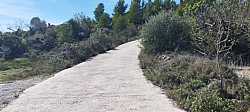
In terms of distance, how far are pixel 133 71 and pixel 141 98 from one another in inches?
295

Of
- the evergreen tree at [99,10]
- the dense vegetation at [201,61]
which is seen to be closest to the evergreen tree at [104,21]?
the evergreen tree at [99,10]

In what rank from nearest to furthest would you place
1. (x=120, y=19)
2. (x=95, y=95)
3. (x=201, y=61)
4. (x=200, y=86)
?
1. (x=200, y=86)
2. (x=95, y=95)
3. (x=201, y=61)
4. (x=120, y=19)

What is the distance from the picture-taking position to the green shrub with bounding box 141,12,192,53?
2625 centimetres

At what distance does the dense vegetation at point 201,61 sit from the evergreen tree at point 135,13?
46188 mm

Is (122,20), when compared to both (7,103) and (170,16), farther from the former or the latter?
(7,103)

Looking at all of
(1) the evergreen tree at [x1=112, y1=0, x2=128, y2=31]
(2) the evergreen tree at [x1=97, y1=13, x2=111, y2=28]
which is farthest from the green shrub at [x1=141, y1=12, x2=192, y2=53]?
(2) the evergreen tree at [x1=97, y1=13, x2=111, y2=28]

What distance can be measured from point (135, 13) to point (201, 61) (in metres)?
59.9

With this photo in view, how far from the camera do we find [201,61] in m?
16.8

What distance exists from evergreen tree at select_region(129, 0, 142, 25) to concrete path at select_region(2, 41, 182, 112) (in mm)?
54625

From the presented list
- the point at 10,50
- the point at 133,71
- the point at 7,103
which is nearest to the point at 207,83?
the point at 7,103

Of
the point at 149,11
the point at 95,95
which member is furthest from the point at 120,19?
the point at 95,95

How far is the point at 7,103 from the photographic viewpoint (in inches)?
536

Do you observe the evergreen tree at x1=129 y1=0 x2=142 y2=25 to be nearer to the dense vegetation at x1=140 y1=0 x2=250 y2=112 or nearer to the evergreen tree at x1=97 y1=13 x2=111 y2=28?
the evergreen tree at x1=97 y1=13 x2=111 y2=28

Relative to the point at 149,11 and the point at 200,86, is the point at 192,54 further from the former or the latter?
the point at 149,11
